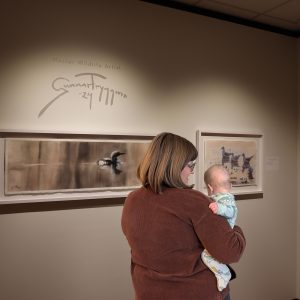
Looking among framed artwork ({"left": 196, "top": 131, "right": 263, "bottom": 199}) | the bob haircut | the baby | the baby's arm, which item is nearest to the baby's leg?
the baby

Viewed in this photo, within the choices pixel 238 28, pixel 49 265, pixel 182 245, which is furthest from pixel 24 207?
pixel 238 28

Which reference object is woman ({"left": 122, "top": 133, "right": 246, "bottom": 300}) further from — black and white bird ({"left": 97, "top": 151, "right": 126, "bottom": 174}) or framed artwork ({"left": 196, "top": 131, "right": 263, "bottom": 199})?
framed artwork ({"left": 196, "top": 131, "right": 263, "bottom": 199})

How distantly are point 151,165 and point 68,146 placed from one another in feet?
3.03

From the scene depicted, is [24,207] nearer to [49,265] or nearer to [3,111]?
[49,265]

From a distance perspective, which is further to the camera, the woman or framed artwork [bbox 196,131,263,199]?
framed artwork [bbox 196,131,263,199]

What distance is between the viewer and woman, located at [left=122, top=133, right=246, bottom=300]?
3.70 feet

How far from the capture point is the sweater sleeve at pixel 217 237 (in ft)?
3.67

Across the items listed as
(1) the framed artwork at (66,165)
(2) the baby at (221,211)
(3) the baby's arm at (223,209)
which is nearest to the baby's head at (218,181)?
(2) the baby at (221,211)

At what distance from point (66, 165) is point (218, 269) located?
1118 millimetres

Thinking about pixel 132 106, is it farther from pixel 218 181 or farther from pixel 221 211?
pixel 221 211

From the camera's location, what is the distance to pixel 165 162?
1.18 meters

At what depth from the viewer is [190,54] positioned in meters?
2.40

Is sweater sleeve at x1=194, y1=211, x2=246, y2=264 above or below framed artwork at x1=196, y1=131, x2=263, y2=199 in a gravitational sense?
below
